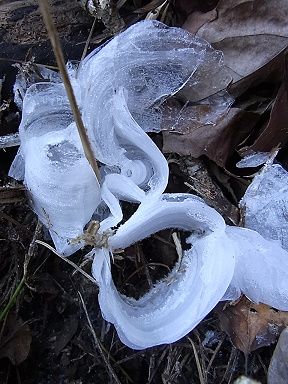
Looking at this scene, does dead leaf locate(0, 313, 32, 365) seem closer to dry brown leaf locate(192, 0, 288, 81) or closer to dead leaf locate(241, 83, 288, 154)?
dead leaf locate(241, 83, 288, 154)

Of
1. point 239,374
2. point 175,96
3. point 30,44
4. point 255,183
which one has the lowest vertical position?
point 239,374

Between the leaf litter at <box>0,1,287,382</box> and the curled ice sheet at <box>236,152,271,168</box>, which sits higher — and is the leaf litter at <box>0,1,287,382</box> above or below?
above

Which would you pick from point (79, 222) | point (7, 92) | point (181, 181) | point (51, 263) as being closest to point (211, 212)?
point (181, 181)

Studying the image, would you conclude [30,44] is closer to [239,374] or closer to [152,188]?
[152,188]

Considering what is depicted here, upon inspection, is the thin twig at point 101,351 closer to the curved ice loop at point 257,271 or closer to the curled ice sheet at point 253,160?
the curved ice loop at point 257,271

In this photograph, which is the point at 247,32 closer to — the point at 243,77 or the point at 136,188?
the point at 243,77

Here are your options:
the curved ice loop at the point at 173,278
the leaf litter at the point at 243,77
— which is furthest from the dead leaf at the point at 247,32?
the curved ice loop at the point at 173,278

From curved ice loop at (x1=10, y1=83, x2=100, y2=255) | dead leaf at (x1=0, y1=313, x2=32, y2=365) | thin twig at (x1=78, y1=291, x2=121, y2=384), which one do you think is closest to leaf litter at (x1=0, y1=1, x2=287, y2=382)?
thin twig at (x1=78, y1=291, x2=121, y2=384)
